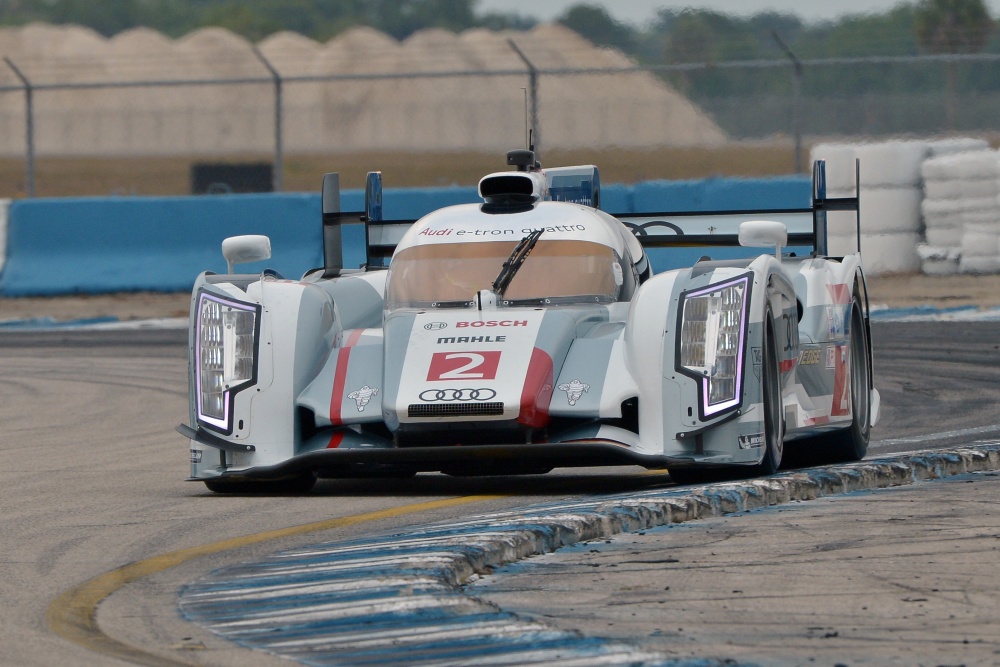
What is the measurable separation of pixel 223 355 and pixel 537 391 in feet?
4.72

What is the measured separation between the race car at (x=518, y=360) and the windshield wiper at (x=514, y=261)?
0.01 m

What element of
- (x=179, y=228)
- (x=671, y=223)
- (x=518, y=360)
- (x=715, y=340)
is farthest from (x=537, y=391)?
(x=179, y=228)

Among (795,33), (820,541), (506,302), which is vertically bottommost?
(820,541)

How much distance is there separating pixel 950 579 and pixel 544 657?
144 centimetres

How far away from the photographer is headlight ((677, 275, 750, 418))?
7402mm

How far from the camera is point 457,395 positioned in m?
7.28

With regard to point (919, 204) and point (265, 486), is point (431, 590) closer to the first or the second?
point (265, 486)

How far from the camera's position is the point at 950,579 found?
5.16m

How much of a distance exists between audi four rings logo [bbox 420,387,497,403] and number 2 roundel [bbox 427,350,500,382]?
6 cm

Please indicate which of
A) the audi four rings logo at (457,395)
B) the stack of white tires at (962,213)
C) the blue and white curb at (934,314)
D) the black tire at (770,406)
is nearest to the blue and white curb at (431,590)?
the black tire at (770,406)

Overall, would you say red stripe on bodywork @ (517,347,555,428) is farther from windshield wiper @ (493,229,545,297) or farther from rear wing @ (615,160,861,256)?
rear wing @ (615,160,861,256)

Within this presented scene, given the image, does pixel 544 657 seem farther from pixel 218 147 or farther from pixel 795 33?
pixel 218 147

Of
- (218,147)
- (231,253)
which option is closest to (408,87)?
(218,147)

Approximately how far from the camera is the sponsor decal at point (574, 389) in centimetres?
739
